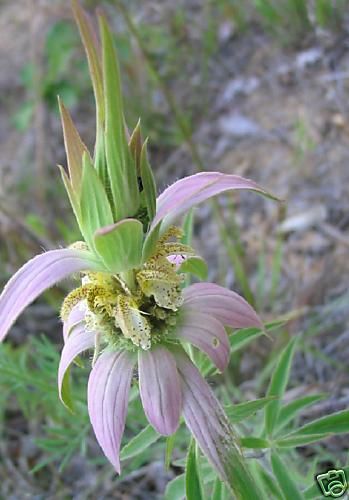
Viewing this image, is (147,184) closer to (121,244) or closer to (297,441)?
(121,244)

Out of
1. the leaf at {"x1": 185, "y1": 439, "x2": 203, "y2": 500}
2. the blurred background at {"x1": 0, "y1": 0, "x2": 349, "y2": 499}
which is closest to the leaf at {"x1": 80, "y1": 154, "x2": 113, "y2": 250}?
the leaf at {"x1": 185, "y1": 439, "x2": 203, "y2": 500}

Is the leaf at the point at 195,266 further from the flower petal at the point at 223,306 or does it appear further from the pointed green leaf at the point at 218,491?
the pointed green leaf at the point at 218,491

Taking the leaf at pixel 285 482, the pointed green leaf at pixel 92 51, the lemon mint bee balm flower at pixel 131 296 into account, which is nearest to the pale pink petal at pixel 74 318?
the lemon mint bee balm flower at pixel 131 296

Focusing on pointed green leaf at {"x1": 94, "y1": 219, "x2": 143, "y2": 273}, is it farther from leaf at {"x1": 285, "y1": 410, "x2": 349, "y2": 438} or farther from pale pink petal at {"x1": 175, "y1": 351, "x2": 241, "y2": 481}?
leaf at {"x1": 285, "y1": 410, "x2": 349, "y2": 438}

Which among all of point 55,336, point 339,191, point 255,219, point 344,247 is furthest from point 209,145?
point 55,336

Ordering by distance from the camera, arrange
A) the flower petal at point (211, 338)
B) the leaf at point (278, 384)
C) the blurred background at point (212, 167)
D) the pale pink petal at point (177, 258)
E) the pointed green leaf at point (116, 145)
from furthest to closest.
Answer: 1. the blurred background at point (212, 167)
2. the leaf at point (278, 384)
3. the pale pink petal at point (177, 258)
4. the flower petal at point (211, 338)
5. the pointed green leaf at point (116, 145)
